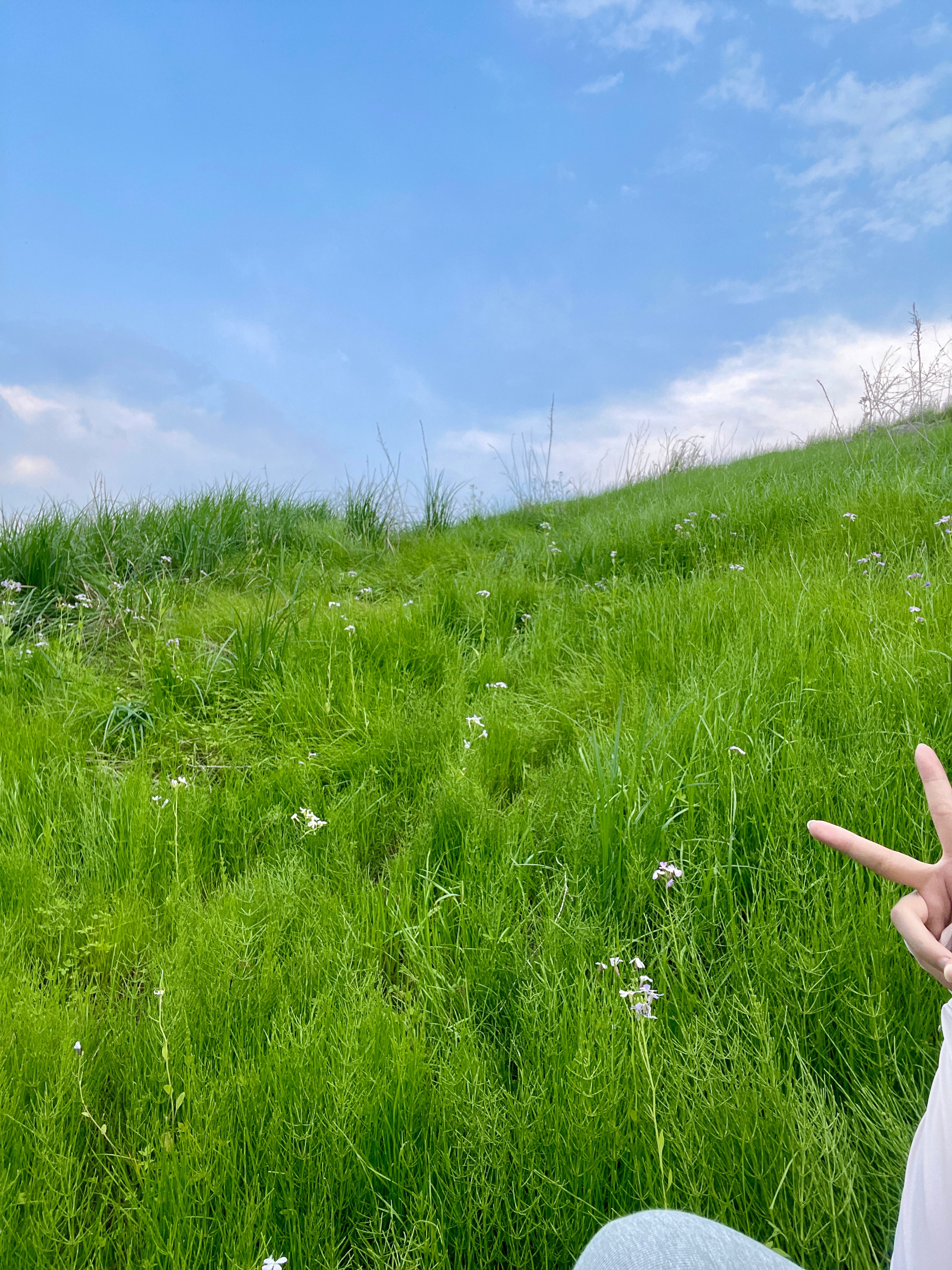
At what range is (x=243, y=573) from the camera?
20.0ft

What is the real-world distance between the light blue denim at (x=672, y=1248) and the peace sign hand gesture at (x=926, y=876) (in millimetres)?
468

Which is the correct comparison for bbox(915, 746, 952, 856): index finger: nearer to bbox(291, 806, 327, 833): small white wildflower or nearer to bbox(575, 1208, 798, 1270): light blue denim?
bbox(575, 1208, 798, 1270): light blue denim

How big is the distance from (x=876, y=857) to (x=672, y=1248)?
24.4 inches

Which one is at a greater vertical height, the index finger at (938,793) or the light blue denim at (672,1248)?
the index finger at (938,793)

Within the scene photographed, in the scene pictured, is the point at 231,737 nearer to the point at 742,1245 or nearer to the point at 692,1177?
the point at 692,1177

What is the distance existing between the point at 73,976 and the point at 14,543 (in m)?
4.83

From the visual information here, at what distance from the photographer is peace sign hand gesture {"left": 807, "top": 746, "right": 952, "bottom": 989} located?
0.97m

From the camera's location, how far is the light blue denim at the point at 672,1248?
3.11 ft

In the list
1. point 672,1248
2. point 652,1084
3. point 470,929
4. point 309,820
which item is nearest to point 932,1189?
point 672,1248

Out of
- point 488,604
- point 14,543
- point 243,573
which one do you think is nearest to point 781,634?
point 488,604

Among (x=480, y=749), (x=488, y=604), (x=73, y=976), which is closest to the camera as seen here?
(x=73, y=976)

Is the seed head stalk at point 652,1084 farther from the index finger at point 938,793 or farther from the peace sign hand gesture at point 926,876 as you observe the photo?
the index finger at point 938,793

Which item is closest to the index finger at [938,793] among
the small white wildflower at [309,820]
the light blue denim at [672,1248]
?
the light blue denim at [672,1248]

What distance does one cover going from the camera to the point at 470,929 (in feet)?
6.58
